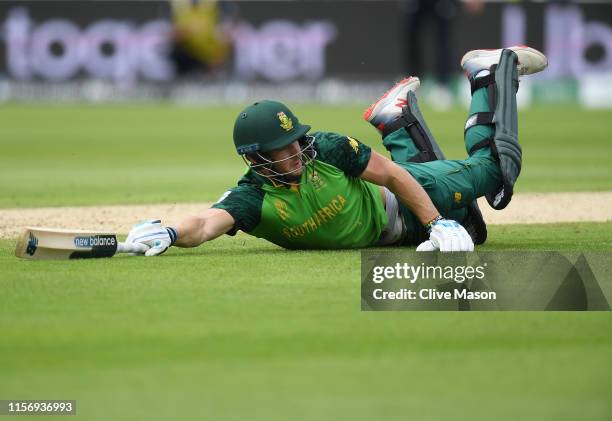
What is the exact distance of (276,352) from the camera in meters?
5.11

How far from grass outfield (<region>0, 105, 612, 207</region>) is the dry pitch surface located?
2.91 feet

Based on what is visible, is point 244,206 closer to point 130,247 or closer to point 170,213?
point 130,247

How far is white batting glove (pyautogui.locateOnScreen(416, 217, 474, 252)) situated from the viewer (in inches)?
279

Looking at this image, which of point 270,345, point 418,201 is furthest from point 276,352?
point 418,201

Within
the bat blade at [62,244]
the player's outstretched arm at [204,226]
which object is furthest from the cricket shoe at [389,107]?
the bat blade at [62,244]

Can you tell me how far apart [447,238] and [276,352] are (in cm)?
224

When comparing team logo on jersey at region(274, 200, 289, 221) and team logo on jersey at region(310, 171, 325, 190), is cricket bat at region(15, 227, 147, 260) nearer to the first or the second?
team logo on jersey at region(274, 200, 289, 221)

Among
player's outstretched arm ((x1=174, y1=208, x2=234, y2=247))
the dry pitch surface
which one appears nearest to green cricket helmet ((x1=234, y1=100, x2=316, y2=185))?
player's outstretched arm ((x1=174, y1=208, x2=234, y2=247))

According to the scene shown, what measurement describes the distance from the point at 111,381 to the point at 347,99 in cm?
3081

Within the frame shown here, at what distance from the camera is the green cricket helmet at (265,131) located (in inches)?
279

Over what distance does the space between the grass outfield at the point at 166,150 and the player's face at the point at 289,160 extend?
17.0 feet

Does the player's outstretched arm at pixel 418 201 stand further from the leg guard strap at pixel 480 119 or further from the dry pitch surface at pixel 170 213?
the dry pitch surface at pixel 170 213

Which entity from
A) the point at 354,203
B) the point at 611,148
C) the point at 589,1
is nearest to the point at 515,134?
the point at 354,203

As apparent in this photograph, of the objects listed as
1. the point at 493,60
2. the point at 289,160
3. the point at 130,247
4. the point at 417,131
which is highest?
the point at 493,60
